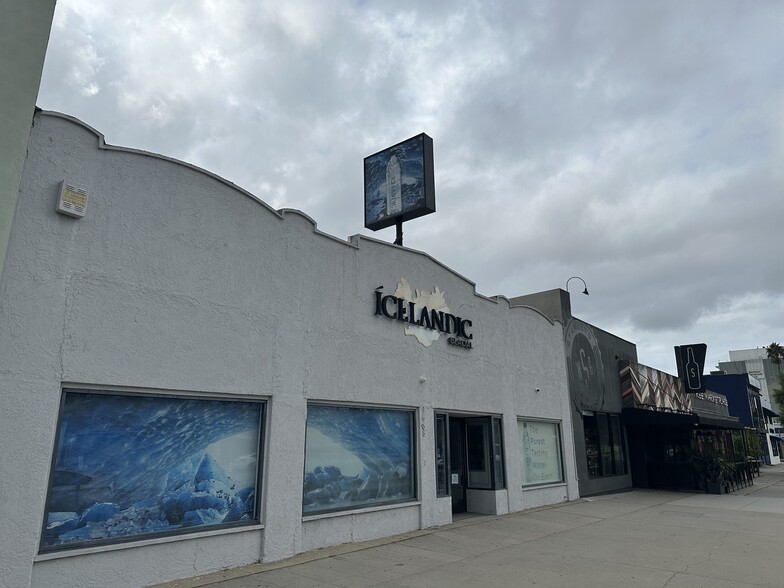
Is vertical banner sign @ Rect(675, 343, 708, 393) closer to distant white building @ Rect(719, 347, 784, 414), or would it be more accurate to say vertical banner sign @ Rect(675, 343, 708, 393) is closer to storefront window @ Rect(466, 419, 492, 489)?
storefront window @ Rect(466, 419, 492, 489)

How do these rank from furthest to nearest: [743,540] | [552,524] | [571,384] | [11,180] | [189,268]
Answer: [571,384] → [552,524] → [743,540] → [189,268] → [11,180]

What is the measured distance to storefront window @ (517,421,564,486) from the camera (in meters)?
15.2

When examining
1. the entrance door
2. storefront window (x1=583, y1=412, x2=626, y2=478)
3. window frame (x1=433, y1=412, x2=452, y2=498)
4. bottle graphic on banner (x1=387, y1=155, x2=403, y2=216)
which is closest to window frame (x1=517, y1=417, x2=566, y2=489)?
the entrance door

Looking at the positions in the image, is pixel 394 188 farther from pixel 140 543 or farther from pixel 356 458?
pixel 140 543

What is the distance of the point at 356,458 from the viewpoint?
1035cm

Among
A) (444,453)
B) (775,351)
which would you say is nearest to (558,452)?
(444,453)

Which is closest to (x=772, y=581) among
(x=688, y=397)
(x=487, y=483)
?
(x=487, y=483)

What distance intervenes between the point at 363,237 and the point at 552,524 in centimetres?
768

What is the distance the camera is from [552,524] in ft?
40.9

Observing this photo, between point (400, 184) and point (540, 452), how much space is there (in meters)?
8.50

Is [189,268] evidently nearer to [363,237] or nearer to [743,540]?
[363,237]

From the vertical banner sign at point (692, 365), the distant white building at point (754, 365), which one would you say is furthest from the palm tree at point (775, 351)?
the vertical banner sign at point (692, 365)

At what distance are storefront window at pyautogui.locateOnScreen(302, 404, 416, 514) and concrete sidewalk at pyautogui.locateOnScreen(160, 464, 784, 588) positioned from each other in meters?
0.81

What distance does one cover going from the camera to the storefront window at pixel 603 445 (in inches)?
735
